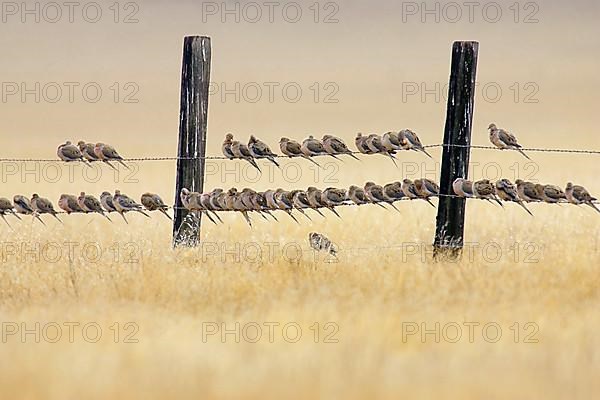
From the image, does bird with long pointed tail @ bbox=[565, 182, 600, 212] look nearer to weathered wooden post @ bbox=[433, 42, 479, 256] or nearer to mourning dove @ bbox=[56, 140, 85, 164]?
weathered wooden post @ bbox=[433, 42, 479, 256]

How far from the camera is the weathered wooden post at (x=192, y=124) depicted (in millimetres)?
13602

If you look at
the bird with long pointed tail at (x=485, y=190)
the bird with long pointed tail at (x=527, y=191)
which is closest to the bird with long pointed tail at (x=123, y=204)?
the bird with long pointed tail at (x=485, y=190)

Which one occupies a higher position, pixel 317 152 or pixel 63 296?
pixel 317 152

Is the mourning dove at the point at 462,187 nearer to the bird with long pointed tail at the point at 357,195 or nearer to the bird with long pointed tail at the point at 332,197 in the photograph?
the bird with long pointed tail at the point at 357,195

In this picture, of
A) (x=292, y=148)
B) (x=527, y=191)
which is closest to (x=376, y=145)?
(x=292, y=148)

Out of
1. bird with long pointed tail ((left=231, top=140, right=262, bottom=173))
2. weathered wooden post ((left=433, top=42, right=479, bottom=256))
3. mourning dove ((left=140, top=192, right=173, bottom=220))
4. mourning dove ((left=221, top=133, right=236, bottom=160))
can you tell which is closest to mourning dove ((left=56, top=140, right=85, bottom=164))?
mourning dove ((left=140, top=192, right=173, bottom=220))

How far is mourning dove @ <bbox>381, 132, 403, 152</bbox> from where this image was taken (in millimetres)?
12336

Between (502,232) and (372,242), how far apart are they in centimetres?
216

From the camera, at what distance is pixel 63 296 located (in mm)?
11242

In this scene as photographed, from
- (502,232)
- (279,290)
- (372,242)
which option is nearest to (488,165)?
(502,232)

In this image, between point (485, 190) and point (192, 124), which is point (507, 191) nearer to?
point (485, 190)

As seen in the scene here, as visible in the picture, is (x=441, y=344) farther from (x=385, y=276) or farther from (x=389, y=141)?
(x=389, y=141)

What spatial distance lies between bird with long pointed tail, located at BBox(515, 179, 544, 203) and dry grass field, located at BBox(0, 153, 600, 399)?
711mm

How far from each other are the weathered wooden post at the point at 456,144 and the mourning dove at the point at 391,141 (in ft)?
2.09
